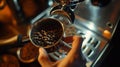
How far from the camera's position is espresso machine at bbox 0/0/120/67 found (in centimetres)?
76

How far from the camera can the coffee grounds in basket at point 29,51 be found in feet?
2.93

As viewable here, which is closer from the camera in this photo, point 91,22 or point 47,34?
point 47,34

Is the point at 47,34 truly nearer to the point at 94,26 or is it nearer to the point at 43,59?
the point at 43,59

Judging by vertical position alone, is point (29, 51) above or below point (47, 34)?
below

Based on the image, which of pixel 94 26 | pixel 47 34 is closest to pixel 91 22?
pixel 94 26

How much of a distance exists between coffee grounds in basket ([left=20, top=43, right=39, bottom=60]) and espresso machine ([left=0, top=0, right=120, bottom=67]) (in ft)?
0.13

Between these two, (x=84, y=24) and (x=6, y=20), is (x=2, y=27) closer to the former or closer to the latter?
(x=6, y=20)

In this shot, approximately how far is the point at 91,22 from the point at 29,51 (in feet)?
0.98

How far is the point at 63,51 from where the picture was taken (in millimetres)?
782

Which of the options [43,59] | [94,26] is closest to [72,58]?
[43,59]

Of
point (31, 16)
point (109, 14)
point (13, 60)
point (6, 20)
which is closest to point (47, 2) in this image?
point (31, 16)

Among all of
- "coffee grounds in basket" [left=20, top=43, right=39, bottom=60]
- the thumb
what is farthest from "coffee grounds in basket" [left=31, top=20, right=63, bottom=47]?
"coffee grounds in basket" [left=20, top=43, right=39, bottom=60]

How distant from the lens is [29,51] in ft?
2.96

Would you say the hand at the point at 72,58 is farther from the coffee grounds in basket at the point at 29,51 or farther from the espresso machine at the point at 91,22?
the coffee grounds in basket at the point at 29,51
